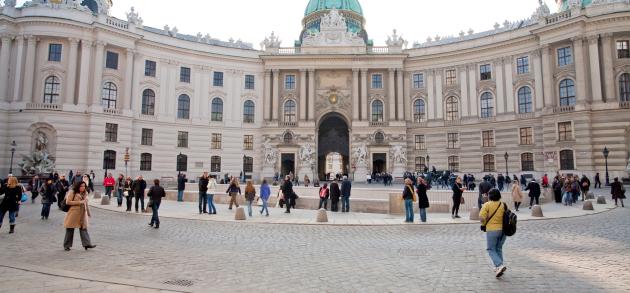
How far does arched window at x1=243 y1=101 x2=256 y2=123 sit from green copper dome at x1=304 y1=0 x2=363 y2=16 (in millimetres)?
19238

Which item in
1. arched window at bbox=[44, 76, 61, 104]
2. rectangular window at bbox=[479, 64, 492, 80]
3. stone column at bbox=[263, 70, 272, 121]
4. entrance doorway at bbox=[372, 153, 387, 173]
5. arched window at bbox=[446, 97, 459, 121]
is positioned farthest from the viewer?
stone column at bbox=[263, 70, 272, 121]

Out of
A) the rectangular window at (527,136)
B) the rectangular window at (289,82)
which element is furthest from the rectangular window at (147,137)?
the rectangular window at (527,136)

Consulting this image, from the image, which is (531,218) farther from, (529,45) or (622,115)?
(529,45)

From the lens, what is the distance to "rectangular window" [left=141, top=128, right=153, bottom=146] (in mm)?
44188

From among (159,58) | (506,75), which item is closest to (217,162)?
(159,58)

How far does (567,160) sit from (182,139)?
4258 cm

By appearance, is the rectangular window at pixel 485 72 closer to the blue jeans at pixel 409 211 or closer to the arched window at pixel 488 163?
the arched window at pixel 488 163

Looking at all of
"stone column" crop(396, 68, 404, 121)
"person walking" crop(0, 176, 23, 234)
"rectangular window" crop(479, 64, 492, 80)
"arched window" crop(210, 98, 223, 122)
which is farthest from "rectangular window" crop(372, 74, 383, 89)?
"person walking" crop(0, 176, 23, 234)

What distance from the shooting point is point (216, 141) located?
48375mm

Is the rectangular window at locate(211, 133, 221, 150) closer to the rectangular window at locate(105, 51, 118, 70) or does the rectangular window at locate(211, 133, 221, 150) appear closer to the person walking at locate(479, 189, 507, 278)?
the rectangular window at locate(105, 51, 118, 70)

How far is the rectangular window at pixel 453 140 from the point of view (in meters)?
47.1

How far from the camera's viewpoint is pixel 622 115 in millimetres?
36906

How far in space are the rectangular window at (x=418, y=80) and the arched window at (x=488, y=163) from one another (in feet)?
39.7

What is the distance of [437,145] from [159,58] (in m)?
35.7
